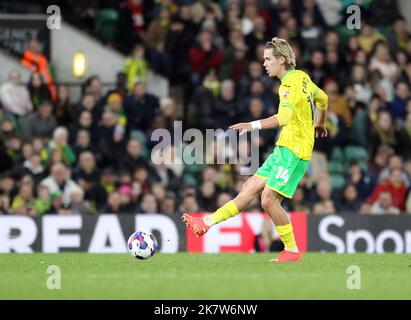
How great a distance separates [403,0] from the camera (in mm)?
24781

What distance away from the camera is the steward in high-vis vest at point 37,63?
22.0m

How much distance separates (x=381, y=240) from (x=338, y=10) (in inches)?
252

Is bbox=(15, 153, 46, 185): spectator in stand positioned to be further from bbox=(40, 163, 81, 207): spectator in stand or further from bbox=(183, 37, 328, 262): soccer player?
bbox=(183, 37, 328, 262): soccer player

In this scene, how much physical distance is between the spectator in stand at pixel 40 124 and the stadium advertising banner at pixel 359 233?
495cm

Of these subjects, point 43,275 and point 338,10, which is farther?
point 338,10

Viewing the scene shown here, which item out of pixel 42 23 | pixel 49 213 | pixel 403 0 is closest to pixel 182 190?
pixel 49 213

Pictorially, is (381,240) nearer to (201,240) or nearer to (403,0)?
(201,240)

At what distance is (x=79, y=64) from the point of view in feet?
73.8

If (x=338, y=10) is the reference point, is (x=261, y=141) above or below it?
below

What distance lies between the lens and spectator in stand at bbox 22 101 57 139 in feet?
69.8

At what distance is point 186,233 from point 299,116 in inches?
212

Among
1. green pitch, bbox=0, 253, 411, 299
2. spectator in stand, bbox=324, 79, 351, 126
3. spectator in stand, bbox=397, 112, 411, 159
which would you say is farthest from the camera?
spectator in stand, bbox=397, 112, 411, 159

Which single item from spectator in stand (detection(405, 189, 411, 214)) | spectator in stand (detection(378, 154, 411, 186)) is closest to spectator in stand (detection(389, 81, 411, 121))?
spectator in stand (detection(378, 154, 411, 186))

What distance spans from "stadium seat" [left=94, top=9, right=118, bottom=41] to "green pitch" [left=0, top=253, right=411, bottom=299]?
29.5 feet
